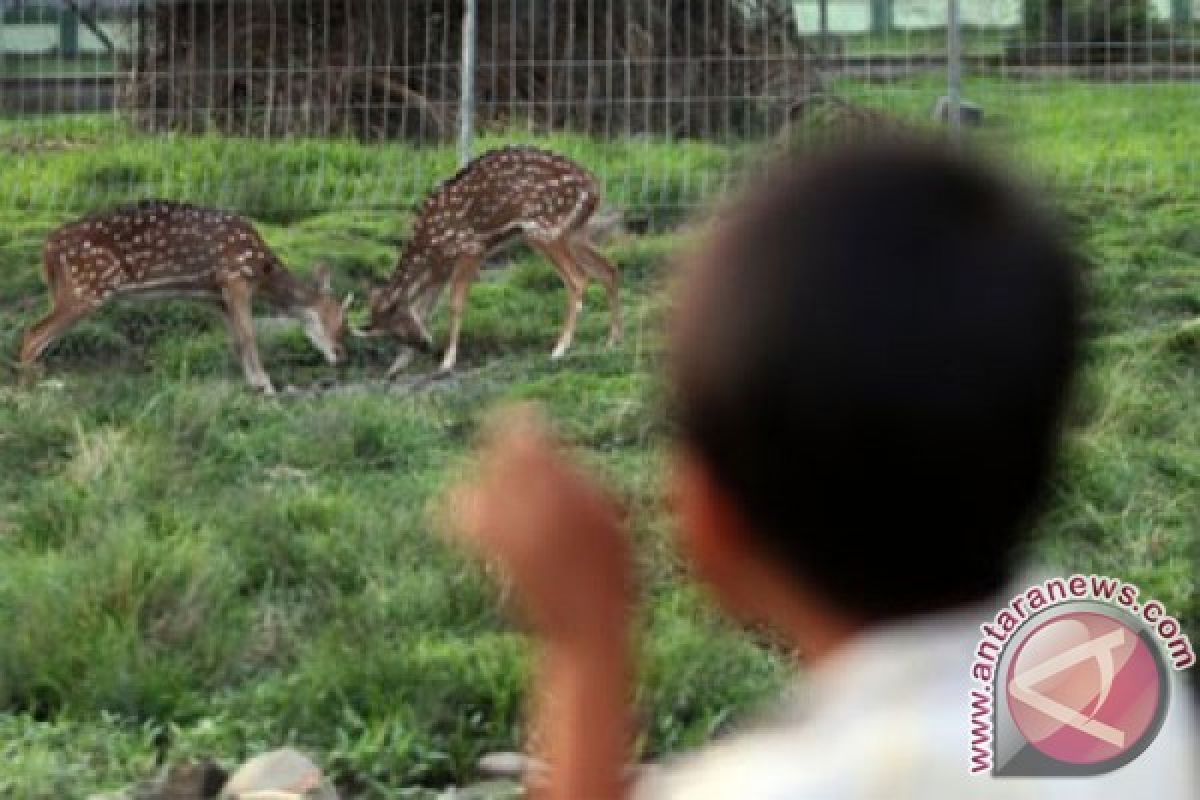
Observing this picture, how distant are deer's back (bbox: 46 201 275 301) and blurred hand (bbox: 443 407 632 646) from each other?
8312 millimetres

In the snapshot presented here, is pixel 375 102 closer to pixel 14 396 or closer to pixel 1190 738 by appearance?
pixel 14 396

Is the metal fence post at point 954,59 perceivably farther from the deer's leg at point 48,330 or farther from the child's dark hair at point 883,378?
the child's dark hair at point 883,378

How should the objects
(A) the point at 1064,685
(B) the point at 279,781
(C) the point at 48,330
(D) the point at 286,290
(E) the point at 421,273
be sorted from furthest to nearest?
(E) the point at 421,273 < (D) the point at 286,290 < (C) the point at 48,330 < (B) the point at 279,781 < (A) the point at 1064,685

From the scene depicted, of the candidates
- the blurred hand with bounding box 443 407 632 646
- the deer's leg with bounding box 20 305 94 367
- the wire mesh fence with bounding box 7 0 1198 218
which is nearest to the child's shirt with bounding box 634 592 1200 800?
the blurred hand with bounding box 443 407 632 646

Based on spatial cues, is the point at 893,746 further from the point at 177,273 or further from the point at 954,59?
the point at 954,59

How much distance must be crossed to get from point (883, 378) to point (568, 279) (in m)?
8.76

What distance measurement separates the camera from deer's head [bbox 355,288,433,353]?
10.3 metres

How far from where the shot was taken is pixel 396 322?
10.4m

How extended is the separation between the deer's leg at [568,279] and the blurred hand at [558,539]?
8349 millimetres

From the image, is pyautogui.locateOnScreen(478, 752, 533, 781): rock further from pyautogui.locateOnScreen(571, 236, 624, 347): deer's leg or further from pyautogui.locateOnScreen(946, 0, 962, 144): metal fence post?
pyautogui.locateOnScreen(946, 0, 962, 144): metal fence post

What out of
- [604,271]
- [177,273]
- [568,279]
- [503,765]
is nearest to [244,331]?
[177,273]

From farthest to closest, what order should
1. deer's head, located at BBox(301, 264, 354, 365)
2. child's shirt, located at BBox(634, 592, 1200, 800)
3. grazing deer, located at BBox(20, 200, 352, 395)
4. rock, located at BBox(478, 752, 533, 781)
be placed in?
deer's head, located at BBox(301, 264, 354, 365), grazing deer, located at BBox(20, 200, 352, 395), rock, located at BBox(478, 752, 533, 781), child's shirt, located at BBox(634, 592, 1200, 800)

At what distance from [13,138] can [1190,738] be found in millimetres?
11179

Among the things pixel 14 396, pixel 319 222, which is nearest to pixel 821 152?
pixel 14 396
